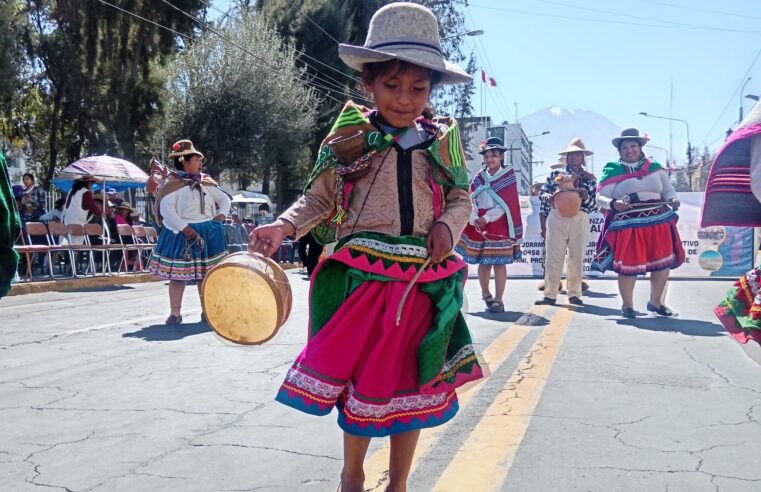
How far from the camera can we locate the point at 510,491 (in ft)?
10.3

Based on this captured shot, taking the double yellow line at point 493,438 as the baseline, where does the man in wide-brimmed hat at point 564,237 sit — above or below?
above

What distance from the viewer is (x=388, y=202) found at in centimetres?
291

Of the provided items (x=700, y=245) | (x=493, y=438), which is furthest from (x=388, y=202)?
(x=700, y=245)

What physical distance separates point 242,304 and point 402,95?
98cm

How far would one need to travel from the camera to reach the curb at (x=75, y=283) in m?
13.4

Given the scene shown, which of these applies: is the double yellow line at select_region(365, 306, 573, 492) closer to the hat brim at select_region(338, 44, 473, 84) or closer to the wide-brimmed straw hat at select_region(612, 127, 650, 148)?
the hat brim at select_region(338, 44, 473, 84)

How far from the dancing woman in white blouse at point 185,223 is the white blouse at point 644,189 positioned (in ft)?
13.8

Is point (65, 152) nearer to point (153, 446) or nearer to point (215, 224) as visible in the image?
point (215, 224)

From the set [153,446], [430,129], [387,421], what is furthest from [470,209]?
[153,446]

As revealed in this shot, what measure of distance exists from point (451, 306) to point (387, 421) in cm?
48

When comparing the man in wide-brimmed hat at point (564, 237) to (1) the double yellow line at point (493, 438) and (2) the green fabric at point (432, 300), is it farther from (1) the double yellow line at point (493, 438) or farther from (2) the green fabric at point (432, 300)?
(2) the green fabric at point (432, 300)

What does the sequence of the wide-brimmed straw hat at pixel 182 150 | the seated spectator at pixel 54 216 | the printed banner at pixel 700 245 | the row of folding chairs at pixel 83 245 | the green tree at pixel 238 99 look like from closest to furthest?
1. the wide-brimmed straw hat at pixel 182 150
2. the row of folding chairs at pixel 83 245
3. the printed banner at pixel 700 245
4. the seated spectator at pixel 54 216
5. the green tree at pixel 238 99

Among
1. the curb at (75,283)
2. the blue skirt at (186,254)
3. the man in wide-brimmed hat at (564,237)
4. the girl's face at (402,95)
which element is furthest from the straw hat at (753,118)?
the curb at (75,283)

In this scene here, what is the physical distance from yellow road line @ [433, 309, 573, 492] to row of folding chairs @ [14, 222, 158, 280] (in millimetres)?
10592
